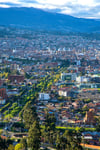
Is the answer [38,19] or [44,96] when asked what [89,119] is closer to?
[44,96]

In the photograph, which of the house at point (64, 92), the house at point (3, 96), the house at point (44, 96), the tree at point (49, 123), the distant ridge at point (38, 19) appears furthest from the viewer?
the distant ridge at point (38, 19)

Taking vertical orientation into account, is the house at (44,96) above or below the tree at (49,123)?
above

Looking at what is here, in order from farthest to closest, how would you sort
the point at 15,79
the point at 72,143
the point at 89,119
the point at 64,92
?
the point at 15,79
the point at 64,92
the point at 89,119
the point at 72,143

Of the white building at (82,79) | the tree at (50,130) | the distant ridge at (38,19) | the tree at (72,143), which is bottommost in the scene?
the tree at (50,130)

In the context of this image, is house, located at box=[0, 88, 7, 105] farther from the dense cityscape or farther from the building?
the building

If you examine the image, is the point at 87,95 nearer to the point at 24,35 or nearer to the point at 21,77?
the point at 21,77

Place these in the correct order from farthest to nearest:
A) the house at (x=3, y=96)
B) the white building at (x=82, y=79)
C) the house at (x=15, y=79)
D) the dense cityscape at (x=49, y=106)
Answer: the white building at (x=82, y=79) → the house at (x=15, y=79) → the house at (x=3, y=96) → the dense cityscape at (x=49, y=106)

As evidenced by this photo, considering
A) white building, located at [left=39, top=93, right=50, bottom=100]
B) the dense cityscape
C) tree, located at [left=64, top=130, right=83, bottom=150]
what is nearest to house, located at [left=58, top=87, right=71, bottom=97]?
the dense cityscape

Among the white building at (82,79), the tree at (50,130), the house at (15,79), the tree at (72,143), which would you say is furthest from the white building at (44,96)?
the tree at (72,143)

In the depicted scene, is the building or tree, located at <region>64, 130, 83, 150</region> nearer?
tree, located at <region>64, 130, 83, 150</region>

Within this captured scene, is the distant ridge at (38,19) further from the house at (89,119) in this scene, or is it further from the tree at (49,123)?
the tree at (49,123)

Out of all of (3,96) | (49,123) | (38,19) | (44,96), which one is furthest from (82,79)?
(38,19)

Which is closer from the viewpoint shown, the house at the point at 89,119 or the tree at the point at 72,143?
the tree at the point at 72,143
